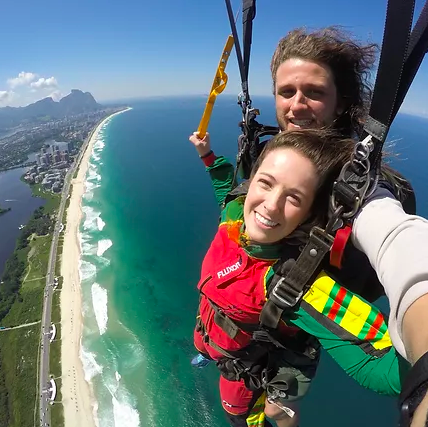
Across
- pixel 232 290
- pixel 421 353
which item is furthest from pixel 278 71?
pixel 421 353

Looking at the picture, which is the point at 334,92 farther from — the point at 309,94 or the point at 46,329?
the point at 46,329

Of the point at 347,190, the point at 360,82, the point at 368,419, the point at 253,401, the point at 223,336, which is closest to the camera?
the point at 347,190

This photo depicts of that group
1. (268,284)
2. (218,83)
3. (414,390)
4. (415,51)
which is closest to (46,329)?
(218,83)

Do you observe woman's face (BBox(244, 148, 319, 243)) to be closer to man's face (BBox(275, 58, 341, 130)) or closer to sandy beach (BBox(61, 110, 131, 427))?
man's face (BBox(275, 58, 341, 130))

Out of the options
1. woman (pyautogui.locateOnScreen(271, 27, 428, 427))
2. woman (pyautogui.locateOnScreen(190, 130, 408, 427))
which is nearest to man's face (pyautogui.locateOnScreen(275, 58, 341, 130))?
woman (pyautogui.locateOnScreen(271, 27, 428, 427))

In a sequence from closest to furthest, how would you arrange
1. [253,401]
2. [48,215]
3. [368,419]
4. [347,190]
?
[347,190]
[253,401]
[368,419]
[48,215]

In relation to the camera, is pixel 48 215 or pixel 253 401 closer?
pixel 253 401

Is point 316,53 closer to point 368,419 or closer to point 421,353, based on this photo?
point 421,353
